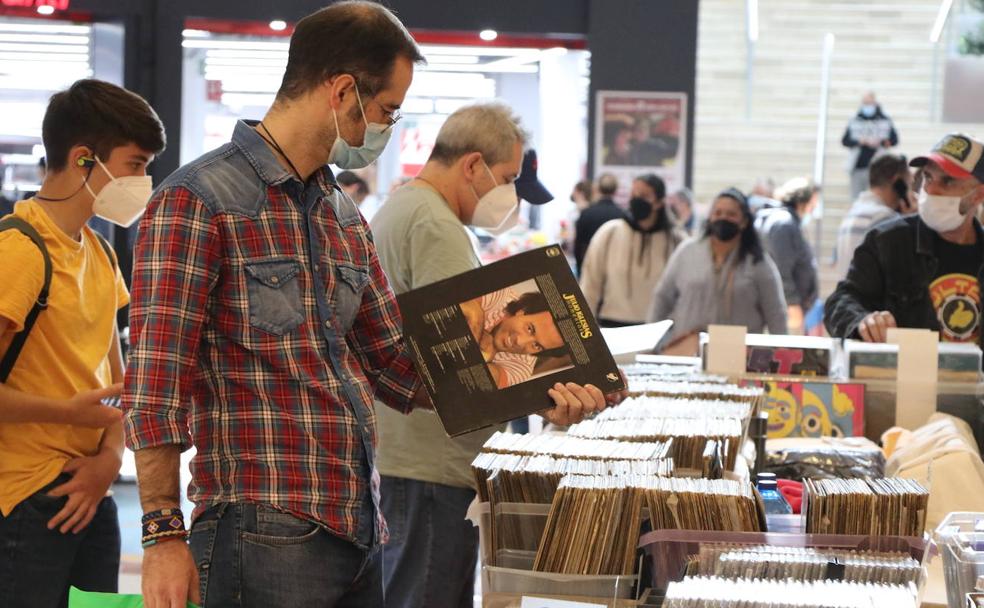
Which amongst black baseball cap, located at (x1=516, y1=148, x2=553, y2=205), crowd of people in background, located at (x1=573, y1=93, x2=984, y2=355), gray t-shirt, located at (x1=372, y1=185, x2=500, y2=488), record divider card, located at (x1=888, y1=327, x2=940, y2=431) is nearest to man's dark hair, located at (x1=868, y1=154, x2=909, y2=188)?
crowd of people in background, located at (x1=573, y1=93, x2=984, y2=355)

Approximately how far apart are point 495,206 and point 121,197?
3.33 ft

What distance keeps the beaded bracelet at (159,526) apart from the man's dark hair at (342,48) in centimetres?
74

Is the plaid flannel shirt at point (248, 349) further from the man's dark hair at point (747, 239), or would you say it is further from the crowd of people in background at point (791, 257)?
the man's dark hair at point (747, 239)

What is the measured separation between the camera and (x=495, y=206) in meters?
3.42

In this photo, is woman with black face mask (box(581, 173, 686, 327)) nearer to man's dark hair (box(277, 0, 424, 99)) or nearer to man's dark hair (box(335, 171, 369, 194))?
man's dark hair (box(335, 171, 369, 194))

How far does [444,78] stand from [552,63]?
33.1 inches

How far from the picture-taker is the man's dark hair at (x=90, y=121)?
2.83 metres

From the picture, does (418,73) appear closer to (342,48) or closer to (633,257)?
(633,257)

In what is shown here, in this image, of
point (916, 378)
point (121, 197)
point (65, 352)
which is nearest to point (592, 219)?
point (916, 378)

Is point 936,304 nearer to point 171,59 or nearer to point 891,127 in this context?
point 171,59

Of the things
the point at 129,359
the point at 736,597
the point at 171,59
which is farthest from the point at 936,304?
the point at 171,59

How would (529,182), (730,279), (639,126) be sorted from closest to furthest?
1. (529,182)
2. (730,279)
3. (639,126)

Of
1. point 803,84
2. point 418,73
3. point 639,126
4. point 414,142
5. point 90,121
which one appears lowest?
point 90,121

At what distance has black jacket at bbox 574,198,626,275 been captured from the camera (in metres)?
8.33
